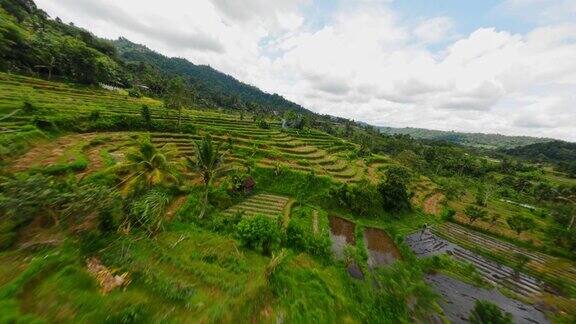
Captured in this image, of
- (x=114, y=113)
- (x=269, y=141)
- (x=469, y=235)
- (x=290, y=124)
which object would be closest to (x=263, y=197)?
(x=269, y=141)

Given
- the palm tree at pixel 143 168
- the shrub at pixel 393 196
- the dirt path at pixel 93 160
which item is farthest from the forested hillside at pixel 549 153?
the dirt path at pixel 93 160

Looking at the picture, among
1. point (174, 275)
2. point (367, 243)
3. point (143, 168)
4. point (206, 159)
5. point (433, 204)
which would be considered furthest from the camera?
point (433, 204)

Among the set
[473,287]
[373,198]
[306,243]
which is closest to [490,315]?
[306,243]

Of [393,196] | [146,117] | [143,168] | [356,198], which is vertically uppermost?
[146,117]

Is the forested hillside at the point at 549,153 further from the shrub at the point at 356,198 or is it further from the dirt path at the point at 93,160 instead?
the dirt path at the point at 93,160

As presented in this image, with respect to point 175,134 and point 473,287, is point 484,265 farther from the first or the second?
point 175,134

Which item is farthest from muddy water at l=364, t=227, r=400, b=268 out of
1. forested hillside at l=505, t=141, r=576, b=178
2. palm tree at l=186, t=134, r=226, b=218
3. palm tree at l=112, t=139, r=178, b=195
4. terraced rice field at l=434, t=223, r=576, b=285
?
forested hillside at l=505, t=141, r=576, b=178
